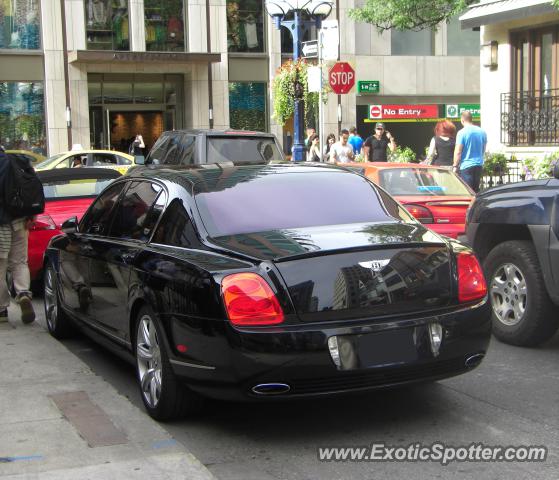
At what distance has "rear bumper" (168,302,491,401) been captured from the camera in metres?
4.36

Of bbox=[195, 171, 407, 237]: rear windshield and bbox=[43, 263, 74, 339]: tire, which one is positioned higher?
bbox=[195, 171, 407, 237]: rear windshield

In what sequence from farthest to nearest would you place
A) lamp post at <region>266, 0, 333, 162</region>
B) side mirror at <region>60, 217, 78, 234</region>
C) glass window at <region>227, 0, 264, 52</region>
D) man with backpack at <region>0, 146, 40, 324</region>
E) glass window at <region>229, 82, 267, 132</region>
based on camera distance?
1. glass window at <region>229, 82, 267, 132</region>
2. glass window at <region>227, 0, 264, 52</region>
3. lamp post at <region>266, 0, 333, 162</region>
4. man with backpack at <region>0, 146, 40, 324</region>
5. side mirror at <region>60, 217, 78, 234</region>

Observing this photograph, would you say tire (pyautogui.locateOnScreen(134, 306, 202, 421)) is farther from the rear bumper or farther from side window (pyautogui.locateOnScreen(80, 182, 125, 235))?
side window (pyautogui.locateOnScreen(80, 182, 125, 235))

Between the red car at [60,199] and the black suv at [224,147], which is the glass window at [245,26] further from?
the red car at [60,199]

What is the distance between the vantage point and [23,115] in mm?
29438

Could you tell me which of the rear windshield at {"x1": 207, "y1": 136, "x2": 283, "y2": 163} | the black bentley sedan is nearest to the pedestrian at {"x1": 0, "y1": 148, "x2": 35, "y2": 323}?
the black bentley sedan

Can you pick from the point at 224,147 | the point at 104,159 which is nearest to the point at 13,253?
the point at 224,147

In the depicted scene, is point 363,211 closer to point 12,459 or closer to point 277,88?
point 12,459

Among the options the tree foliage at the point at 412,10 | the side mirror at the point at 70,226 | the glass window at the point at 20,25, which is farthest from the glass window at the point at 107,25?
the side mirror at the point at 70,226

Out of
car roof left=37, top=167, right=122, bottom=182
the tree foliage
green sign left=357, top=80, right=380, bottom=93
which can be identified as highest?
the tree foliage

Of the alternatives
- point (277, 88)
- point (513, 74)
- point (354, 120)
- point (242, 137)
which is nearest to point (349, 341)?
point (242, 137)

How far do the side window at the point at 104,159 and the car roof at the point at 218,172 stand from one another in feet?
45.2

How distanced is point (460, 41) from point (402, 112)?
4051 mm

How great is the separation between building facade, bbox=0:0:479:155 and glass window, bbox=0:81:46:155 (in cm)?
4
